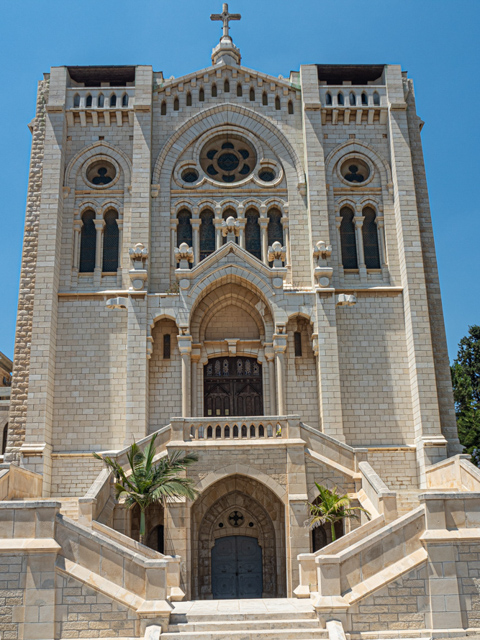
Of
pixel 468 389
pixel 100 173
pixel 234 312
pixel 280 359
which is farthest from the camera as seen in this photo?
pixel 468 389

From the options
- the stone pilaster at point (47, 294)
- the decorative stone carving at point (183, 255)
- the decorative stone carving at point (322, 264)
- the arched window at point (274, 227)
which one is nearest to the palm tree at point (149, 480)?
the stone pilaster at point (47, 294)

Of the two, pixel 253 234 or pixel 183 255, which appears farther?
pixel 253 234

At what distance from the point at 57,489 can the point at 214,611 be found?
9821 mm

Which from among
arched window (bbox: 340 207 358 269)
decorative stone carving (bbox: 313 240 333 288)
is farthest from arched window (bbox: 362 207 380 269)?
decorative stone carving (bbox: 313 240 333 288)

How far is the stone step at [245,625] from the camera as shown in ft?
50.9

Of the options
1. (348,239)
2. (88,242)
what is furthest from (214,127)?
(348,239)

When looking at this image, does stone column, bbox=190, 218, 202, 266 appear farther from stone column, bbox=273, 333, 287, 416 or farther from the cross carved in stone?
the cross carved in stone

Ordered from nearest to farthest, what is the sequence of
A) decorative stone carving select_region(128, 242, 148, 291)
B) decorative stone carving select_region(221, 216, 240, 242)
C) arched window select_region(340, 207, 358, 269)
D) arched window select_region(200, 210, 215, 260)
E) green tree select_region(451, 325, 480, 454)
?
decorative stone carving select_region(128, 242, 148, 291), decorative stone carving select_region(221, 216, 240, 242), arched window select_region(340, 207, 358, 269), arched window select_region(200, 210, 215, 260), green tree select_region(451, 325, 480, 454)

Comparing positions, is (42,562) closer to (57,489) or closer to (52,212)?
(57,489)

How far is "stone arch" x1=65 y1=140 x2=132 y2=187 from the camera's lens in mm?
28266

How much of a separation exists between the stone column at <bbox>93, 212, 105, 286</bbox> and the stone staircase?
13.9m

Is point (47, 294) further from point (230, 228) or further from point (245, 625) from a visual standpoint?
point (245, 625)

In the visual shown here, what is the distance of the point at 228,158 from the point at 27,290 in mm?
9470

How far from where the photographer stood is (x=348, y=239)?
28.0 m
